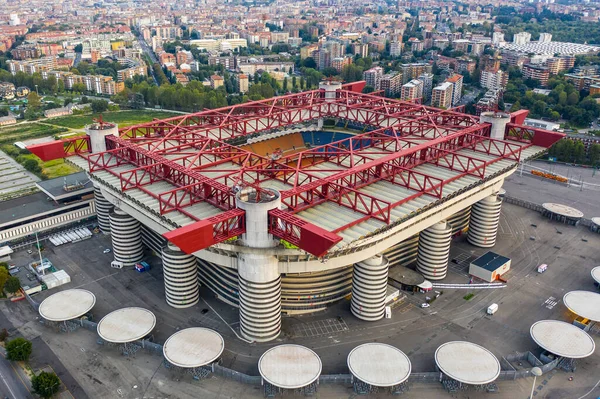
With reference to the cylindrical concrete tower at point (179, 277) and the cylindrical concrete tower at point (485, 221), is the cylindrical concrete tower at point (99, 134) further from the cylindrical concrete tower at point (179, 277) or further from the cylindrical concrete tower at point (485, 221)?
the cylindrical concrete tower at point (485, 221)

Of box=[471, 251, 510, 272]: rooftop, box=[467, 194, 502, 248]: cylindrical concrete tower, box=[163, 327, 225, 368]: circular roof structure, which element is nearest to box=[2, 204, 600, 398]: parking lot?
box=[467, 194, 502, 248]: cylindrical concrete tower

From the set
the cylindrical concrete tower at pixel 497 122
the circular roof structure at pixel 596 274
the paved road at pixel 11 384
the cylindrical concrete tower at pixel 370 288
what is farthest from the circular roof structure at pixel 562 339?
the paved road at pixel 11 384

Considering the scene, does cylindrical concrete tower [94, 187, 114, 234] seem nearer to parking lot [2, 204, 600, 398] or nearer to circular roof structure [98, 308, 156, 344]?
parking lot [2, 204, 600, 398]

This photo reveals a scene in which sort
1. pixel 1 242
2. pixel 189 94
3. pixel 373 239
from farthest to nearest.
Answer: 1. pixel 189 94
2. pixel 1 242
3. pixel 373 239

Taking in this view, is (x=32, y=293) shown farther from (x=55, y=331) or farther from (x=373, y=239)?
(x=373, y=239)

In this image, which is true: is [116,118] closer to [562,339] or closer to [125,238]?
[125,238]

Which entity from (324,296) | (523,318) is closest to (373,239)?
(324,296)

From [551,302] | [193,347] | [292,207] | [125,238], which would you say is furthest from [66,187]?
[551,302]

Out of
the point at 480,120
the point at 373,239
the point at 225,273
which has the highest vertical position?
the point at 480,120
